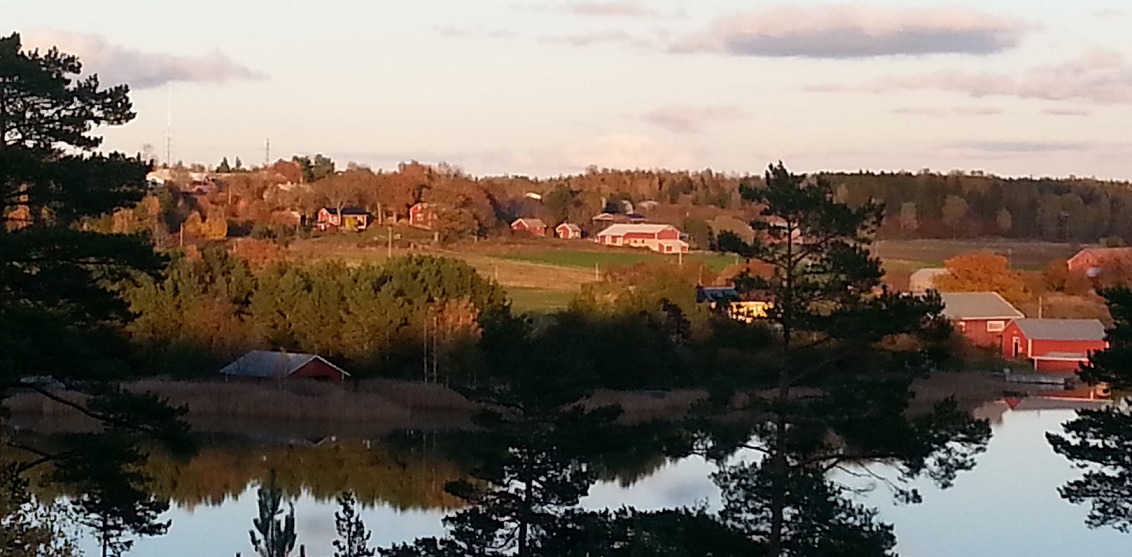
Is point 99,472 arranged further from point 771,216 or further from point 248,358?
point 248,358

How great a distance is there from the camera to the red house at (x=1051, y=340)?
135 feet

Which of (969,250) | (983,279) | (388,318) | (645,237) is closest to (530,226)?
Answer: (645,237)

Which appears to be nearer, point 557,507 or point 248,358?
point 557,507

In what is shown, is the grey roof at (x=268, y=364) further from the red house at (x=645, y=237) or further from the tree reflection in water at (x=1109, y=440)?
the red house at (x=645, y=237)

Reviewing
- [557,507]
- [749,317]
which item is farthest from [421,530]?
[749,317]

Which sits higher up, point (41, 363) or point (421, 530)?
point (41, 363)

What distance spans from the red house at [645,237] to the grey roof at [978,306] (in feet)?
40.6

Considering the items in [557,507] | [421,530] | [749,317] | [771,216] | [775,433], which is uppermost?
[771,216]

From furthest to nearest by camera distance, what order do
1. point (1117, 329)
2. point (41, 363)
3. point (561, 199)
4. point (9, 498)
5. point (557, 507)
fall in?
point (561, 199)
point (1117, 329)
point (557, 507)
point (41, 363)
point (9, 498)

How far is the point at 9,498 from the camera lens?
393 inches

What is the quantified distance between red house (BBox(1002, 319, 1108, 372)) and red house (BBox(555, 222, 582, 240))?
77.8 ft

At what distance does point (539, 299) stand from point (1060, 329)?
1497 cm

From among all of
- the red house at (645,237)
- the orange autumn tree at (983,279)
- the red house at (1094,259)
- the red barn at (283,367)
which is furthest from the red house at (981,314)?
the red barn at (283,367)

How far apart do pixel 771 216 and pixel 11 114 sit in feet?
19.8
